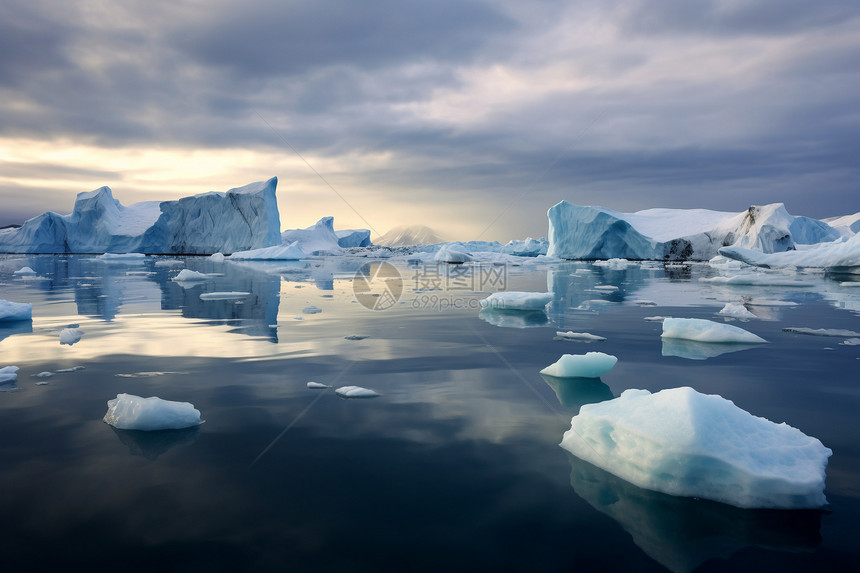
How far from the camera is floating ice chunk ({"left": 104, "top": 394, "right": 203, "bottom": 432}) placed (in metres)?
3.16

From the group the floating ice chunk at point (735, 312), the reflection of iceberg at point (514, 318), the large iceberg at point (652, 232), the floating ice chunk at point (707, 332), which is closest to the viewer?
the floating ice chunk at point (707, 332)

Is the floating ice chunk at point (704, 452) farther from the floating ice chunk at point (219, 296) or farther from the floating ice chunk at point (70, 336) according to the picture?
the floating ice chunk at point (219, 296)

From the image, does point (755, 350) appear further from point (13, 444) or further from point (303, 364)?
point (13, 444)

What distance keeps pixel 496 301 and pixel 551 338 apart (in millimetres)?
2910

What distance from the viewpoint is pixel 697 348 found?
227 inches

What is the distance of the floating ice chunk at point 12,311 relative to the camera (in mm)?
7316

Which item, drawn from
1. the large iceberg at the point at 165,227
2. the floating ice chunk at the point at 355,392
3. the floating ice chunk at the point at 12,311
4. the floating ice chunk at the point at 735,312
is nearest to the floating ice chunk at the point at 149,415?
the floating ice chunk at the point at 355,392

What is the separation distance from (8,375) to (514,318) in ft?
21.5

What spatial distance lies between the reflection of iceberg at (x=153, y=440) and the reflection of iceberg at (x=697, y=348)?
186 inches

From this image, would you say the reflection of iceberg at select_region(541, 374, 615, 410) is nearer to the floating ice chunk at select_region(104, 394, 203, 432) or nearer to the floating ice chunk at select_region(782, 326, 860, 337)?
the floating ice chunk at select_region(104, 394, 203, 432)

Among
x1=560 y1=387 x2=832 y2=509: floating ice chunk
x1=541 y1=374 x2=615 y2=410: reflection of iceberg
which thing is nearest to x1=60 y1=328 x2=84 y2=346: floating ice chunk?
x1=541 y1=374 x2=615 y2=410: reflection of iceberg

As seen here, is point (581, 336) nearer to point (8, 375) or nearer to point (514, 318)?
point (514, 318)

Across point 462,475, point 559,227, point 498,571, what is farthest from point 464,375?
point 559,227

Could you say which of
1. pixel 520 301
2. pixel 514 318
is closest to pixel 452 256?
pixel 520 301
